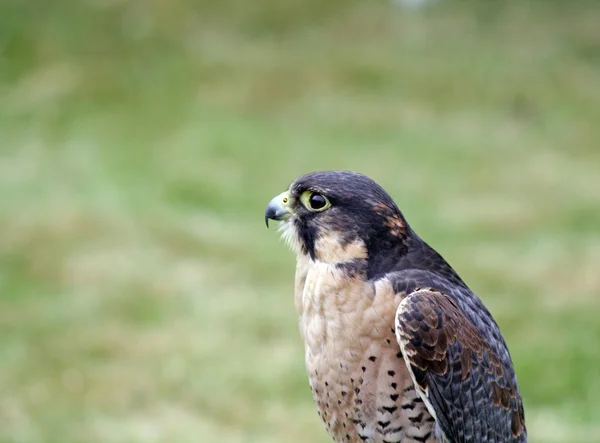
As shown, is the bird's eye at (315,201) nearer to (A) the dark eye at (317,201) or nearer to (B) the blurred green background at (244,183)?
(A) the dark eye at (317,201)

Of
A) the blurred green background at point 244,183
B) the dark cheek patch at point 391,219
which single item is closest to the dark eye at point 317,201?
the dark cheek patch at point 391,219

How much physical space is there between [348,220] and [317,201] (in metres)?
0.13

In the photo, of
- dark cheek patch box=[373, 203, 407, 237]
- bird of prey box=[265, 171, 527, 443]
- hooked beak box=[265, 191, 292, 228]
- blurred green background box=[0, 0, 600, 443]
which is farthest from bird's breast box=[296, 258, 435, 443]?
blurred green background box=[0, 0, 600, 443]

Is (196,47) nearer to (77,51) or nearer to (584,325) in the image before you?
(77,51)

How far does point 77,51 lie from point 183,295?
6.35m

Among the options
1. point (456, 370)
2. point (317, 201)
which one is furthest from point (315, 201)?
point (456, 370)

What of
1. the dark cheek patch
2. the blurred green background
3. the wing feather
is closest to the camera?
the wing feather

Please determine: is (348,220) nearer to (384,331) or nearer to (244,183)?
(384,331)

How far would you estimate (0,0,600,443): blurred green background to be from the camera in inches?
268

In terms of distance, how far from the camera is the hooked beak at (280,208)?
2.97 m

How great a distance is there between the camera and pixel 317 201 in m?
2.90

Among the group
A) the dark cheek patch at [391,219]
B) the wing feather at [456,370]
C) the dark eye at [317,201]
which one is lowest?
the wing feather at [456,370]

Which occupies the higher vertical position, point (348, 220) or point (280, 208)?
point (280, 208)

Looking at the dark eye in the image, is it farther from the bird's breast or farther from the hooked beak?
the bird's breast
